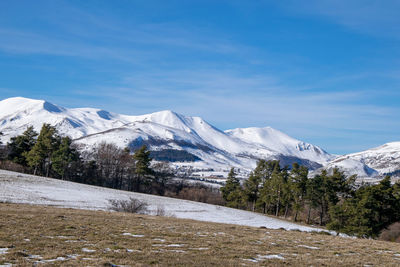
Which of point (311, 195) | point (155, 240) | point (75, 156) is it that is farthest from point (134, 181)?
point (155, 240)

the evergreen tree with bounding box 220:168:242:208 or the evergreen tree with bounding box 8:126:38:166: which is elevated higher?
the evergreen tree with bounding box 8:126:38:166

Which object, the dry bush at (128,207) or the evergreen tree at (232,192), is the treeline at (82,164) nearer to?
the evergreen tree at (232,192)

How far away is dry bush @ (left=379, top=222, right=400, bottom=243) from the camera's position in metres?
44.8

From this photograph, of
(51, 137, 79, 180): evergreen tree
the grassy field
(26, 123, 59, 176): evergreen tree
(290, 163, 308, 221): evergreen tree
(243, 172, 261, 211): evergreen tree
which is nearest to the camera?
the grassy field

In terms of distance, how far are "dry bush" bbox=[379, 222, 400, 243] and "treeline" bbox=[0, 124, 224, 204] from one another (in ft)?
168

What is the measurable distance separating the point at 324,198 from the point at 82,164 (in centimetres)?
6348

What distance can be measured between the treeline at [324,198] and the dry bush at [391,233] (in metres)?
0.67

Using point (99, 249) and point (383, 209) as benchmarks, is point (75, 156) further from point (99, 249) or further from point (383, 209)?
point (99, 249)

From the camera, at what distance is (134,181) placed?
9012cm

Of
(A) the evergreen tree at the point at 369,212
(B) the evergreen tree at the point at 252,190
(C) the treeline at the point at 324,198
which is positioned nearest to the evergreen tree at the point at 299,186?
(C) the treeline at the point at 324,198

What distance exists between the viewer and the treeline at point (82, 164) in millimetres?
76312

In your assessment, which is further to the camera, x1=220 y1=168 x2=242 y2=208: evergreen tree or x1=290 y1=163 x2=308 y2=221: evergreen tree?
x1=220 y1=168 x2=242 y2=208: evergreen tree

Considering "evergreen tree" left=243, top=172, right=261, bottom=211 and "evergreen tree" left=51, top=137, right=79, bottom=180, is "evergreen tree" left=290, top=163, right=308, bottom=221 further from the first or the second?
"evergreen tree" left=51, top=137, right=79, bottom=180

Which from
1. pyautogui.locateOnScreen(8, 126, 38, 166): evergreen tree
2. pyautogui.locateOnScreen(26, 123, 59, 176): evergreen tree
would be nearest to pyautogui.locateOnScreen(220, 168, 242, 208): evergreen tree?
pyautogui.locateOnScreen(26, 123, 59, 176): evergreen tree
